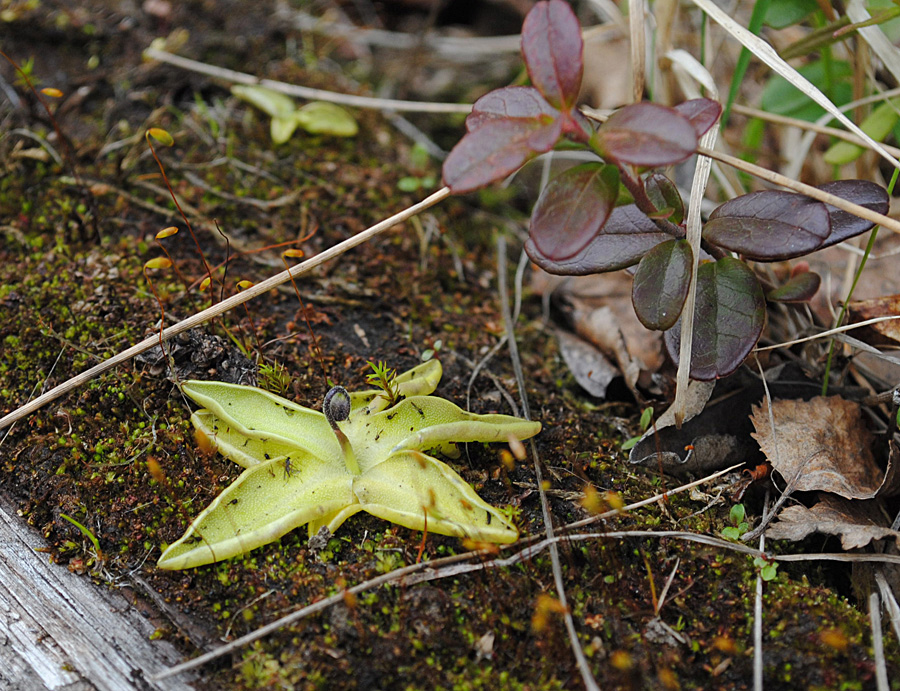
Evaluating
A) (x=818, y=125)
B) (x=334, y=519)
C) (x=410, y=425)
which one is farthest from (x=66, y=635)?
(x=818, y=125)

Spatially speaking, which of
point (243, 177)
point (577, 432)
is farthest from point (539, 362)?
point (243, 177)

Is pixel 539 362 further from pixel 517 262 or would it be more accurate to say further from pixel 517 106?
pixel 517 106

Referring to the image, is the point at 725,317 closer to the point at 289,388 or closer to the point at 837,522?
the point at 837,522

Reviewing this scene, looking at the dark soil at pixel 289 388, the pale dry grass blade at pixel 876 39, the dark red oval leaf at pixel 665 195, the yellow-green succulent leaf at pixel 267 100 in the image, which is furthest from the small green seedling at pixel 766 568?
the yellow-green succulent leaf at pixel 267 100

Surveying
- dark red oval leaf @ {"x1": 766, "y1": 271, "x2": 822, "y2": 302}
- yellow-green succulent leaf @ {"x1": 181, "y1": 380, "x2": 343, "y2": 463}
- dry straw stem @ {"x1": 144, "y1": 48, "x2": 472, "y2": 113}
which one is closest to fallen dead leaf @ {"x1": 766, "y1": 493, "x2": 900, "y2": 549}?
dark red oval leaf @ {"x1": 766, "y1": 271, "x2": 822, "y2": 302}

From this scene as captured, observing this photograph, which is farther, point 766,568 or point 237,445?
point 237,445

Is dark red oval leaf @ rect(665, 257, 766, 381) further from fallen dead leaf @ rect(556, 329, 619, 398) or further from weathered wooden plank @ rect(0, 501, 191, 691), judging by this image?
weathered wooden plank @ rect(0, 501, 191, 691)
